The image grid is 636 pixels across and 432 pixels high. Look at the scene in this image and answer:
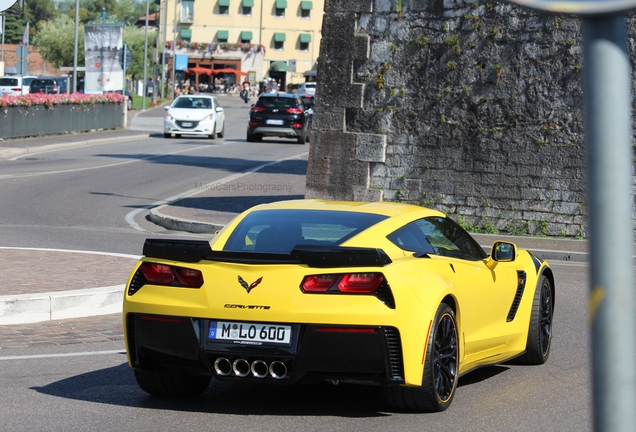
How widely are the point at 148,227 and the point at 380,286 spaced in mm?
12268

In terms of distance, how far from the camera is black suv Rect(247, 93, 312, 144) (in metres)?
40.2

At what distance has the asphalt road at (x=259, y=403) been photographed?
575 cm

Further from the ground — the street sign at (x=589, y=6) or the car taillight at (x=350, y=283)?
the street sign at (x=589, y=6)

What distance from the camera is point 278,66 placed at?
335 ft

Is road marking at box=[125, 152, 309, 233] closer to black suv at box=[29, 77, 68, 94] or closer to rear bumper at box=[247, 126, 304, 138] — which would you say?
rear bumper at box=[247, 126, 304, 138]

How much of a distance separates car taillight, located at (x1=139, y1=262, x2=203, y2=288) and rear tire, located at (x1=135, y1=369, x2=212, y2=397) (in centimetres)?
58

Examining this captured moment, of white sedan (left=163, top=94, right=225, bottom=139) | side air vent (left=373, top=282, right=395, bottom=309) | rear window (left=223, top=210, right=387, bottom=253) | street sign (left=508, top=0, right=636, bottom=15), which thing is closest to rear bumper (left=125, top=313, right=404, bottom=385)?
side air vent (left=373, top=282, right=395, bottom=309)

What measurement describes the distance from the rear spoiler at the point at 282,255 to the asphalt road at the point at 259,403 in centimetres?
88

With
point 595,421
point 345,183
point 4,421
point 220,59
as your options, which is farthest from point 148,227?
point 220,59

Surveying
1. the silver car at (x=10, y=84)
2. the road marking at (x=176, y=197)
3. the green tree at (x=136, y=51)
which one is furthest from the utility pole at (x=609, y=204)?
the green tree at (x=136, y=51)

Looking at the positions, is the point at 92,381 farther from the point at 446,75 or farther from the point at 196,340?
the point at 446,75

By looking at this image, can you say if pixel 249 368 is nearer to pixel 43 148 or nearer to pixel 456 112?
pixel 456 112

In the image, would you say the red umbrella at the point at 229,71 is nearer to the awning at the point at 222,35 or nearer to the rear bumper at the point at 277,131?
the awning at the point at 222,35

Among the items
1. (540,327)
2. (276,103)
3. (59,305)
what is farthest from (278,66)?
(540,327)
